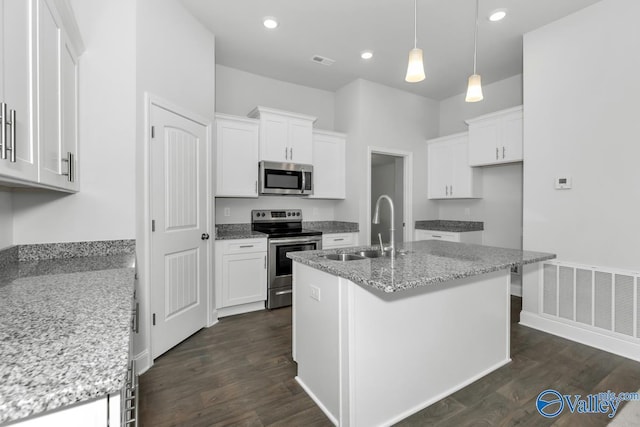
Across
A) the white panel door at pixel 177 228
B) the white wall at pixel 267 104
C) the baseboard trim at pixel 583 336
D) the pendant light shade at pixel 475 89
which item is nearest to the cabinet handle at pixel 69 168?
the white panel door at pixel 177 228

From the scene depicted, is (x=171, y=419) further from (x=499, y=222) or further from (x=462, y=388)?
(x=499, y=222)

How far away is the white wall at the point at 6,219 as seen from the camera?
1.74 m

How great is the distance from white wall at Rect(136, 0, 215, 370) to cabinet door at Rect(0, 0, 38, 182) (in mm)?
1070

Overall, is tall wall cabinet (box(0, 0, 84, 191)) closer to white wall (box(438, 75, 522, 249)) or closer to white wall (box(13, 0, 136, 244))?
white wall (box(13, 0, 136, 244))

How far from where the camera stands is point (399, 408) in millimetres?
1738

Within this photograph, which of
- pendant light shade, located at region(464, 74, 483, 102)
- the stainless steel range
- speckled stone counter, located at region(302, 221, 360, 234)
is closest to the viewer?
pendant light shade, located at region(464, 74, 483, 102)

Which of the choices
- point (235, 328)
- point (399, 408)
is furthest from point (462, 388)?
point (235, 328)

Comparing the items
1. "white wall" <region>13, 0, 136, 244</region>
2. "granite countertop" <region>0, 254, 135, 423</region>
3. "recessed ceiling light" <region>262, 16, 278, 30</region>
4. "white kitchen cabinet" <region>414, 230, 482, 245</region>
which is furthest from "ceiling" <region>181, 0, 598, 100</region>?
"granite countertop" <region>0, 254, 135, 423</region>

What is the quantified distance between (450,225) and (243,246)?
11.2 feet

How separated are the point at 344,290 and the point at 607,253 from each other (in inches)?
102

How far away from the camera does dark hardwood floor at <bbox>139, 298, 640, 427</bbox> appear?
5.70ft

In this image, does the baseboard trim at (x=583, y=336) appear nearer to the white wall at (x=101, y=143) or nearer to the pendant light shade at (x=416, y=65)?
the pendant light shade at (x=416, y=65)

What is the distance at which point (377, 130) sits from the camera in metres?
4.38

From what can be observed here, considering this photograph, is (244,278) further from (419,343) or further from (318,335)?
(419,343)
